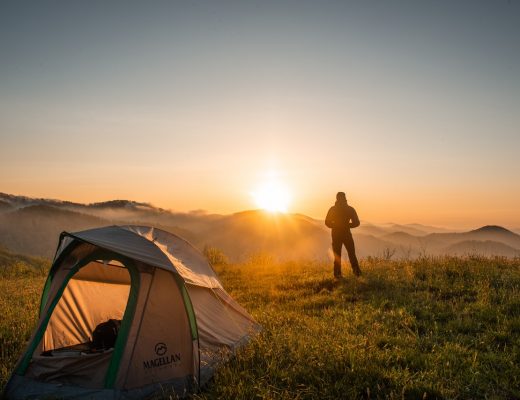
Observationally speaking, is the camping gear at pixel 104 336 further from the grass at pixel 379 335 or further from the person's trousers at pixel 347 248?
the person's trousers at pixel 347 248

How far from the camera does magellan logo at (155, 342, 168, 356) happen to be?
235 inches

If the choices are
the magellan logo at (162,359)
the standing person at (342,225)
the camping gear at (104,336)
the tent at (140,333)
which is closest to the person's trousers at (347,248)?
the standing person at (342,225)

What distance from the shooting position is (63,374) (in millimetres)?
6098

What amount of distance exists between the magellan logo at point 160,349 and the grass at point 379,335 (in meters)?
0.85

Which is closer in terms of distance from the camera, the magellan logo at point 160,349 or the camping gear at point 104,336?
the magellan logo at point 160,349

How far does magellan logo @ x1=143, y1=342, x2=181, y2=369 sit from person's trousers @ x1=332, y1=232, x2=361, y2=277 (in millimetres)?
7735

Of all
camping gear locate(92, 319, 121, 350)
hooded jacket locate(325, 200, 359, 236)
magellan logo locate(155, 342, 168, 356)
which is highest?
hooded jacket locate(325, 200, 359, 236)

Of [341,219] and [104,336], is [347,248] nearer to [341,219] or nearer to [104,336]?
[341,219]

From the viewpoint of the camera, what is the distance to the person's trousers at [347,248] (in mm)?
12930

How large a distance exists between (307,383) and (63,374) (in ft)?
11.9

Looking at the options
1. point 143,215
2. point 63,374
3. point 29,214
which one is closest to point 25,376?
point 63,374

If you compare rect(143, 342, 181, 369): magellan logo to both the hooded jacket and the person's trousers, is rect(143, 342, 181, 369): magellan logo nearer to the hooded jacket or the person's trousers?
the person's trousers

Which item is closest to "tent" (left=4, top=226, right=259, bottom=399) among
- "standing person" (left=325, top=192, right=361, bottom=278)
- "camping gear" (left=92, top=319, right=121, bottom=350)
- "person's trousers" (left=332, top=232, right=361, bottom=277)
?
"camping gear" (left=92, top=319, right=121, bottom=350)

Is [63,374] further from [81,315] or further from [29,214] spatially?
[29,214]
